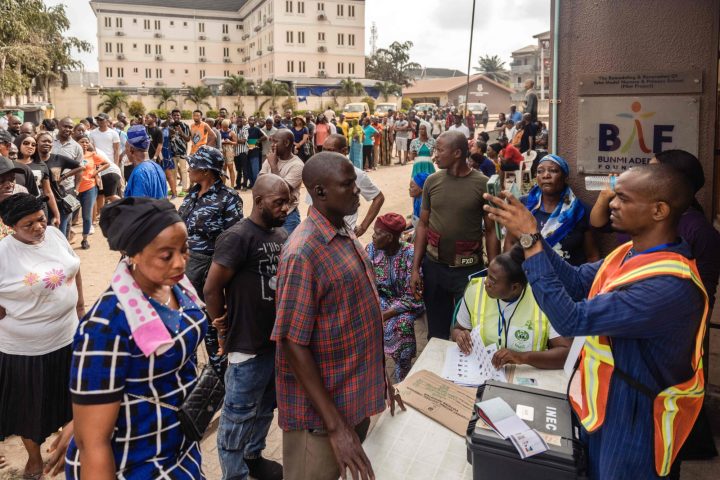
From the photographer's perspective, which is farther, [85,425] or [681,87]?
[681,87]

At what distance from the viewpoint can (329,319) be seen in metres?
2.11

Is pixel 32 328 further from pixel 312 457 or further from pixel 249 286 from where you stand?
pixel 312 457

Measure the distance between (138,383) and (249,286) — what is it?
1.30 meters

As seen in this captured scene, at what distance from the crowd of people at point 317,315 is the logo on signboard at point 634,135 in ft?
1.23

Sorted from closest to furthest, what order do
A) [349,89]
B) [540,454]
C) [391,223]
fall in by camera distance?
[540,454] < [391,223] < [349,89]

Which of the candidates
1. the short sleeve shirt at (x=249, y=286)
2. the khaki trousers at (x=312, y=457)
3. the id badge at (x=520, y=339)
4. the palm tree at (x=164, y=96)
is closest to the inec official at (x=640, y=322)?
the khaki trousers at (x=312, y=457)

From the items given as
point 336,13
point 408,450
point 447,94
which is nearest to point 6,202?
point 408,450

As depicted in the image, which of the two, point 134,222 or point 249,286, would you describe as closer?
point 134,222

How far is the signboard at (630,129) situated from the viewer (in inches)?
144

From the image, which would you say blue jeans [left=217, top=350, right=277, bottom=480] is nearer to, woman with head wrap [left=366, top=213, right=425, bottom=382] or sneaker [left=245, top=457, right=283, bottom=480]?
sneaker [left=245, top=457, right=283, bottom=480]

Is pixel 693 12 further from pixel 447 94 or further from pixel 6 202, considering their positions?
pixel 447 94

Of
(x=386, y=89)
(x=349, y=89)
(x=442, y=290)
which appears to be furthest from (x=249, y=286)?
(x=386, y=89)

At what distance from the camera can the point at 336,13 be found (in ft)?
202

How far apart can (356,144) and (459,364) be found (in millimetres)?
13454
